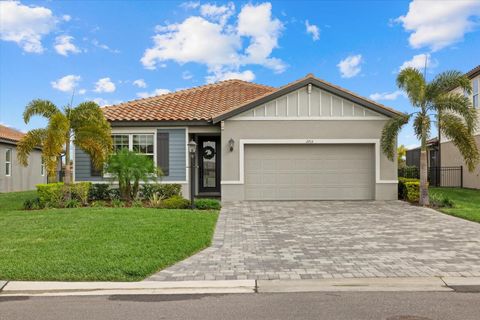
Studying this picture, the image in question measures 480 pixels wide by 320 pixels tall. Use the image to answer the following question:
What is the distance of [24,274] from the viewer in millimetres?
5867

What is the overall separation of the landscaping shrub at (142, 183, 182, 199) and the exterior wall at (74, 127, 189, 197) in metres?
0.58

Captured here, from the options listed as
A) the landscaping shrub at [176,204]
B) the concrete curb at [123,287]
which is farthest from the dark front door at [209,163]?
the concrete curb at [123,287]

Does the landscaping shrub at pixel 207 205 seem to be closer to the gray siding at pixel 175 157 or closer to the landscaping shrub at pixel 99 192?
the gray siding at pixel 175 157

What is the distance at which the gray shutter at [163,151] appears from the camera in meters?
16.0

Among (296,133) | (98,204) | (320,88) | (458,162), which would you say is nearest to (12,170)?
(98,204)

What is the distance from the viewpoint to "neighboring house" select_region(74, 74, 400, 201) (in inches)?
609

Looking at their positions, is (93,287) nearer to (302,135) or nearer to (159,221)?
(159,221)

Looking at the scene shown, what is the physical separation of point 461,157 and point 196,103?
14.9 metres

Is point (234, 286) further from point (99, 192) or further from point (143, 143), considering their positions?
point (143, 143)

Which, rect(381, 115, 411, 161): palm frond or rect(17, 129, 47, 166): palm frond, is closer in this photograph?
rect(17, 129, 47, 166): palm frond

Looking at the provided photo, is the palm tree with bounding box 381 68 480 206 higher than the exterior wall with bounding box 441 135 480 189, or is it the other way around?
the palm tree with bounding box 381 68 480 206

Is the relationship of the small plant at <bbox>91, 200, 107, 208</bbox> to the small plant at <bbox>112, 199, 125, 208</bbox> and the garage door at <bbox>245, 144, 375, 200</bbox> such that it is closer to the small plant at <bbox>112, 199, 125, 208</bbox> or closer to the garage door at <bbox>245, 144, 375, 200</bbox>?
the small plant at <bbox>112, 199, 125, 208</bbox>

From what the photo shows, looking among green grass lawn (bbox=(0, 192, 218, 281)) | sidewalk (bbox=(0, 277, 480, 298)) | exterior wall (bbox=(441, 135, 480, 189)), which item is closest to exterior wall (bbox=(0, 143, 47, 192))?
green grass lawn (bbox=(0, 192, 218, 281))

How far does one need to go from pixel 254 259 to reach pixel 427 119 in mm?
9715
